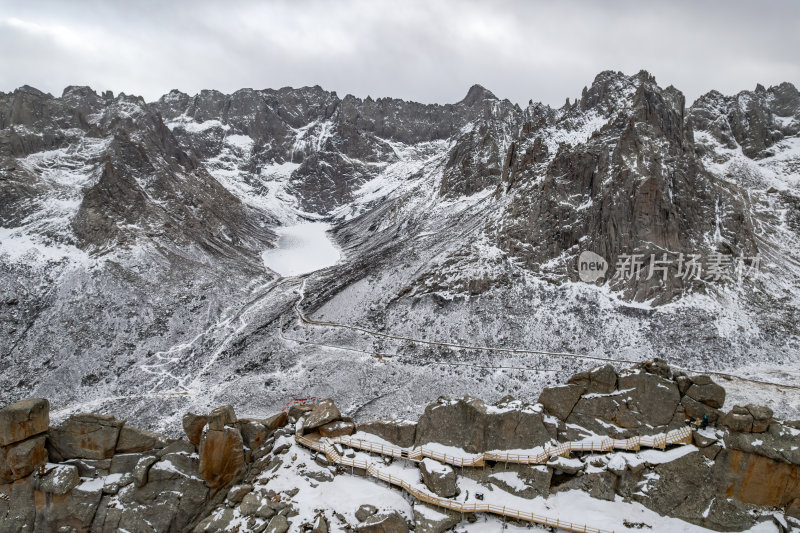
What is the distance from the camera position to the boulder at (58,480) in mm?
22312

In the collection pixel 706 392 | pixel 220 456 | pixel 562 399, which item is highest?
pixel 706 392

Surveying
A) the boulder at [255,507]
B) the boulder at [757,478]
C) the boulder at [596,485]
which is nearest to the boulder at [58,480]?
the boulder at [255,507]

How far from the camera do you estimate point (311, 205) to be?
551 feet

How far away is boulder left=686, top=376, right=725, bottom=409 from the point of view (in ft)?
74.0

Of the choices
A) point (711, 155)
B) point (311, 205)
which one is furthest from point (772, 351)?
point (311, 205)

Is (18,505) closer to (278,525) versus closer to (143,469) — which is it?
(143,469)

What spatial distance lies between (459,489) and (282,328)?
1792 inches

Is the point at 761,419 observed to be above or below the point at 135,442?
above

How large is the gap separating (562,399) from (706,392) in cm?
659

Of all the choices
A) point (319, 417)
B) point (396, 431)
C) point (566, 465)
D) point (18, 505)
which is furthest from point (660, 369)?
point (18, 505)

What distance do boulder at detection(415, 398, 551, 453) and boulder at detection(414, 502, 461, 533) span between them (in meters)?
3.21

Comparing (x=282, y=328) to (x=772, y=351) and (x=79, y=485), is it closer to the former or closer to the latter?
(x=79, y=485)

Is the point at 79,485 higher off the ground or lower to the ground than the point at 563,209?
lower

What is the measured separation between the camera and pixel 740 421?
20797mm
